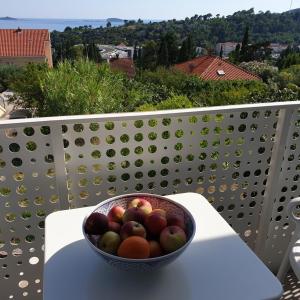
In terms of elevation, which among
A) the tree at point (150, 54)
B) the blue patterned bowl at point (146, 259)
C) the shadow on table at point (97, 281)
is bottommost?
the tree at point (150, 54)

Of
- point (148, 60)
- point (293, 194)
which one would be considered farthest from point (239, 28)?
point (293, 194)

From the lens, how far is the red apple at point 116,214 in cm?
87

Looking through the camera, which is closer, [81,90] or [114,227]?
[114,227]

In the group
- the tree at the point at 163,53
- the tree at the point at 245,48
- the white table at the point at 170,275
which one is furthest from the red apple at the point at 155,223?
the tree at the point at 245,48

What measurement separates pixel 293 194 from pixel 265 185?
0.62 feet

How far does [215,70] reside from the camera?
25047 mm

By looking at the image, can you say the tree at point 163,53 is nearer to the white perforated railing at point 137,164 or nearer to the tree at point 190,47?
the tree at point 190,47

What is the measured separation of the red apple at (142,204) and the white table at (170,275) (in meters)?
0.16

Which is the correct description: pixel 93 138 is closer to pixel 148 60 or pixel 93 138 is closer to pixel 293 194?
pixel 293 194

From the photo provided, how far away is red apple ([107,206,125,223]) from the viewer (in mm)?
868

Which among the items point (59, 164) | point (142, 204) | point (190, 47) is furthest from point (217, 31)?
point (142, 204)

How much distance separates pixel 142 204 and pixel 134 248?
18 cm

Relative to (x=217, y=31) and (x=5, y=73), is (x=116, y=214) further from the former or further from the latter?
(x=217, y=31)

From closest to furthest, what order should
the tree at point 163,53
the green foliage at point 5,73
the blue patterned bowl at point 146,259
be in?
the blue patterned bowl at point 146,259, the green foliage at point 5,73, the tree at point 163,53
